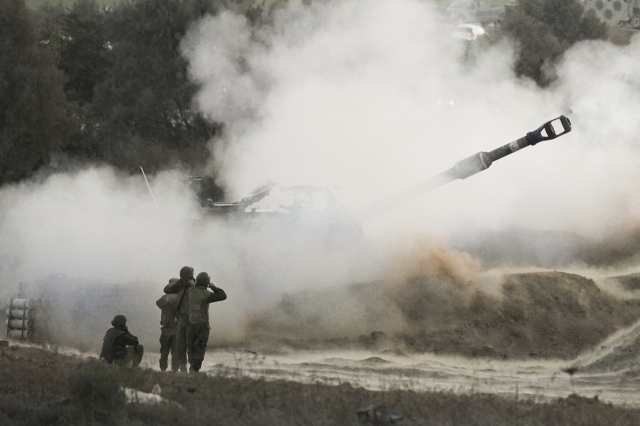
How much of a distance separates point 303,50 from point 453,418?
18881 millimetres

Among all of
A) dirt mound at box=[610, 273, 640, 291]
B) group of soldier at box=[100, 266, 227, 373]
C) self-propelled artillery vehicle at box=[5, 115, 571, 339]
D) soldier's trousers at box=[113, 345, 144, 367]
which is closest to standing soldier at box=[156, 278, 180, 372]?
group of soldier at box=[100, 266, 227, 373]

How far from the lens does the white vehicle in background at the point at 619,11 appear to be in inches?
2697

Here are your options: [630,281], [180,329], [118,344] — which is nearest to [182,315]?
[180,329]

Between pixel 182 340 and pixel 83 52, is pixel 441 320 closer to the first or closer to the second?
pixel 182 340

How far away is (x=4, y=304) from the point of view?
21.9 m

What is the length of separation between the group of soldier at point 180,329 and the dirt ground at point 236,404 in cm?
99

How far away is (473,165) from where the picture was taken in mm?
21031

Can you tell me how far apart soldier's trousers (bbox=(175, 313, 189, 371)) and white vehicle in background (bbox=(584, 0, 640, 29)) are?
5581 cm

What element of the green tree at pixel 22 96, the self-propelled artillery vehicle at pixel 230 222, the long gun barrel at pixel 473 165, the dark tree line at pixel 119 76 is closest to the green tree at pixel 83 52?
the dark tree line at pixel 119 76

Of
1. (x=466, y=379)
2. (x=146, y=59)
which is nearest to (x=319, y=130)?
(x=466, y=379)

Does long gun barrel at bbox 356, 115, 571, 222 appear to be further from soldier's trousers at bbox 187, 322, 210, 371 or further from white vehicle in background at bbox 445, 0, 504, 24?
white vehicle in background at bbox 445, 0, 504, 24

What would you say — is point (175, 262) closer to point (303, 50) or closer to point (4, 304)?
point (4, 304)

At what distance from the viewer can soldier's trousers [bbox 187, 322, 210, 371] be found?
1559 centimetres

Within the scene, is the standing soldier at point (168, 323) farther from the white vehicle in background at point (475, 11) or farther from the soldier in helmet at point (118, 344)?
the white vehicle in background at point (475, 11)
